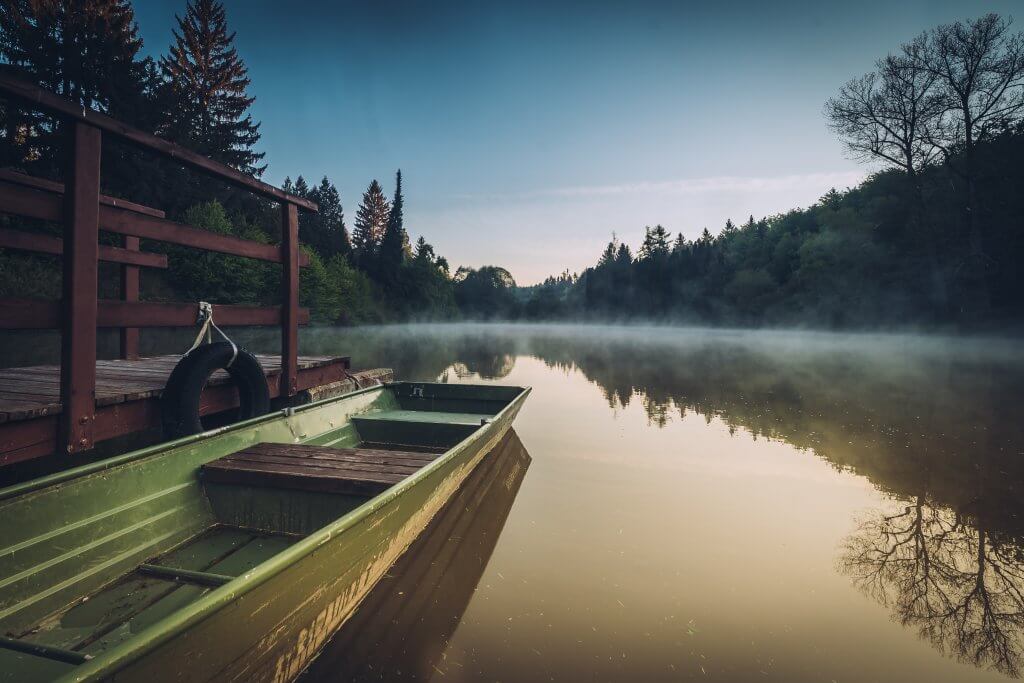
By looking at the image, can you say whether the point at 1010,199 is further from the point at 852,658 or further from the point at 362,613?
the point at 362,613

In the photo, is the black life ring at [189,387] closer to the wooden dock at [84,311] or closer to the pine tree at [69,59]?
the wooden dock at [84,311]

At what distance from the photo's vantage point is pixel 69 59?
90.7 feet

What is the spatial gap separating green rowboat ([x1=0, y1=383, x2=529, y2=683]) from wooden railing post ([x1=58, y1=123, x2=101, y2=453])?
3.15 feet

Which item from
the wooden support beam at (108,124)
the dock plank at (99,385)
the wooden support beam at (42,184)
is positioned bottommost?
the dock plank at (99,385)

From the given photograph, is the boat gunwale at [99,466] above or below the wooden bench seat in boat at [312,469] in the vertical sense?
above

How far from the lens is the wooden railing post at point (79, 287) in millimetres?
3336

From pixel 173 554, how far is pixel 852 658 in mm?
4020

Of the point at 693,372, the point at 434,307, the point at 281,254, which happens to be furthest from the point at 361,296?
the point at 281,254

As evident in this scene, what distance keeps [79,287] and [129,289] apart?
3897mm

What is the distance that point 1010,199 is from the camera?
25781mm

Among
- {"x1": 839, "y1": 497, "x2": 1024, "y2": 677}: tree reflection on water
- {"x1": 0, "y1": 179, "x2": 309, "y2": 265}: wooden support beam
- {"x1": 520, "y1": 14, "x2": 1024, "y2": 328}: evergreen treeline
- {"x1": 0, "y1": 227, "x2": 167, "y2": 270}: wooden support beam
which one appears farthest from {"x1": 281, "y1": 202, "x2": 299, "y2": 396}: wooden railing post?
{"x1": 520, "y1": 14, "x2": 1024, "y2": 328}: evergreen treeline

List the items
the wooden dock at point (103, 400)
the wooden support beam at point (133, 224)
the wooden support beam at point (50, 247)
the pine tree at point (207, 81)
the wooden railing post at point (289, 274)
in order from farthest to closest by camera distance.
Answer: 1. the pine tree at point (207, 81)
2. the wooden railing post at point (289, 274)
3. the wooden support beam at point (50, 247)
4. the wooden dock at point (103, 400)
5. the wooden support beam at point (133, 224)

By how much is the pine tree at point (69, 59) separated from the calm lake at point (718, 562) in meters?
33.3

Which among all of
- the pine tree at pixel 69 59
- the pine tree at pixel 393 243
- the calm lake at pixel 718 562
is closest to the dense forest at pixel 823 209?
the pine tree at pixel 69 59
